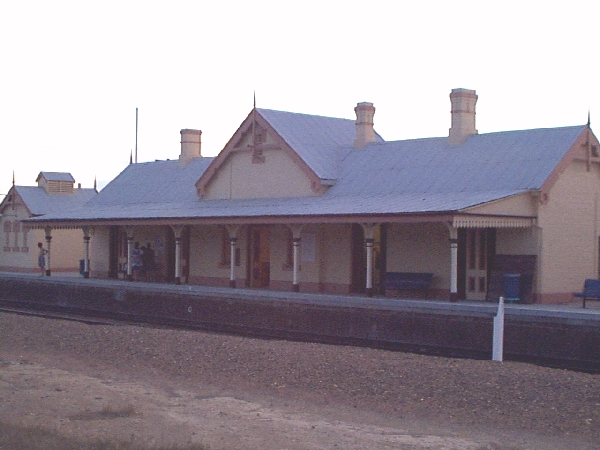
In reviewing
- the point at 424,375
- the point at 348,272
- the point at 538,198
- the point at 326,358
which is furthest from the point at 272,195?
the point at 424,375

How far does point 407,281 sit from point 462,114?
6014mm

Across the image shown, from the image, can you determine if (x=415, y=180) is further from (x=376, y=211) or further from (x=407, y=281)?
(x=376, y=211)

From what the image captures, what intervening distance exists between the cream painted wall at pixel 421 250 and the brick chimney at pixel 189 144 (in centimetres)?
1446

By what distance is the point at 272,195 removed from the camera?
28328mm

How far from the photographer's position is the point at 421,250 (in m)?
23.4

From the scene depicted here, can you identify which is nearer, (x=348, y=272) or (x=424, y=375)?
(x=424, y=375)

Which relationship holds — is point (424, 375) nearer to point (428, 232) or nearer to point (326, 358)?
point (326, 358)

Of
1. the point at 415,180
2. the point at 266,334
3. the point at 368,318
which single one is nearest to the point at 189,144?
the point at 415,180

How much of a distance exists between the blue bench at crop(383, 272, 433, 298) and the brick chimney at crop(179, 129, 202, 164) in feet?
50.1

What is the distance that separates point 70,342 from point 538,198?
12073 millimetres

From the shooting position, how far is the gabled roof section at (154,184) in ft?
111

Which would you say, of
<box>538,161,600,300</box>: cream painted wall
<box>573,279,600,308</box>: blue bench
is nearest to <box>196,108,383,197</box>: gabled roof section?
<box>538,161,600,300</box>: cream painted wall

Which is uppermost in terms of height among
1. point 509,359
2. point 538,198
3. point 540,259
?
point 538,198

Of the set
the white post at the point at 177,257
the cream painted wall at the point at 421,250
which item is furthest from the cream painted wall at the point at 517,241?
the white post at the point at 177,257
